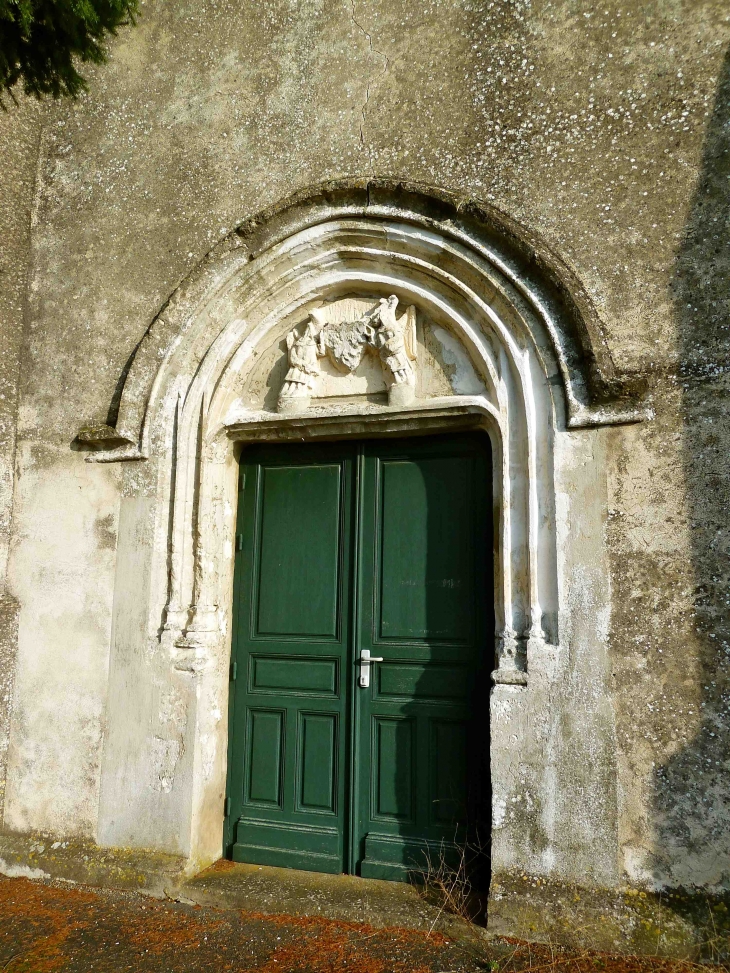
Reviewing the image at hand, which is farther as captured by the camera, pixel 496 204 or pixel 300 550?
pixel 300 550

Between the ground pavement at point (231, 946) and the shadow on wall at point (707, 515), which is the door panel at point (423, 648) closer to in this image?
the ground pavement at point (231, 946)

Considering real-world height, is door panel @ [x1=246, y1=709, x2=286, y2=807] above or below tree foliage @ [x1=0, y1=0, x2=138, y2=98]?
below

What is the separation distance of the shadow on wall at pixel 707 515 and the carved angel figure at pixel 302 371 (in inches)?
78.2

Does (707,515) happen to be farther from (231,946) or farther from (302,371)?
(231,946)

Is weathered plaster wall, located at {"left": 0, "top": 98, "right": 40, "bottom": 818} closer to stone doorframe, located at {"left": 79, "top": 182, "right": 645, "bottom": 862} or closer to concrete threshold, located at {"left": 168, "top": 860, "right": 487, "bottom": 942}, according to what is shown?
stone doorframe, located at {"left": 79, "top": 182, "right": 645, "bottom": 862}

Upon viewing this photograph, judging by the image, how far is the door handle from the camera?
406 cm

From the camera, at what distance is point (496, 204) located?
392 centimetres

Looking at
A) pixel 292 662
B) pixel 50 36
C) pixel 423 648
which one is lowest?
pixel 292 662

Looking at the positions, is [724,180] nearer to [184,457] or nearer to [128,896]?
[184,457]

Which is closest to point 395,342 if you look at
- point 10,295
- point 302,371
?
point 302,371

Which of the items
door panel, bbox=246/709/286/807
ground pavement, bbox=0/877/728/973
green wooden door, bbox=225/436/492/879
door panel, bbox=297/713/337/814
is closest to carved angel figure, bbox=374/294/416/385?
green wooden door, bbox=225/436/492/879

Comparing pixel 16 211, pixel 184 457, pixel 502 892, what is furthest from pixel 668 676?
pixel 16 211

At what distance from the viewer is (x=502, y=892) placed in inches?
132

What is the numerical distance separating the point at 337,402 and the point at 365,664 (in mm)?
1512
